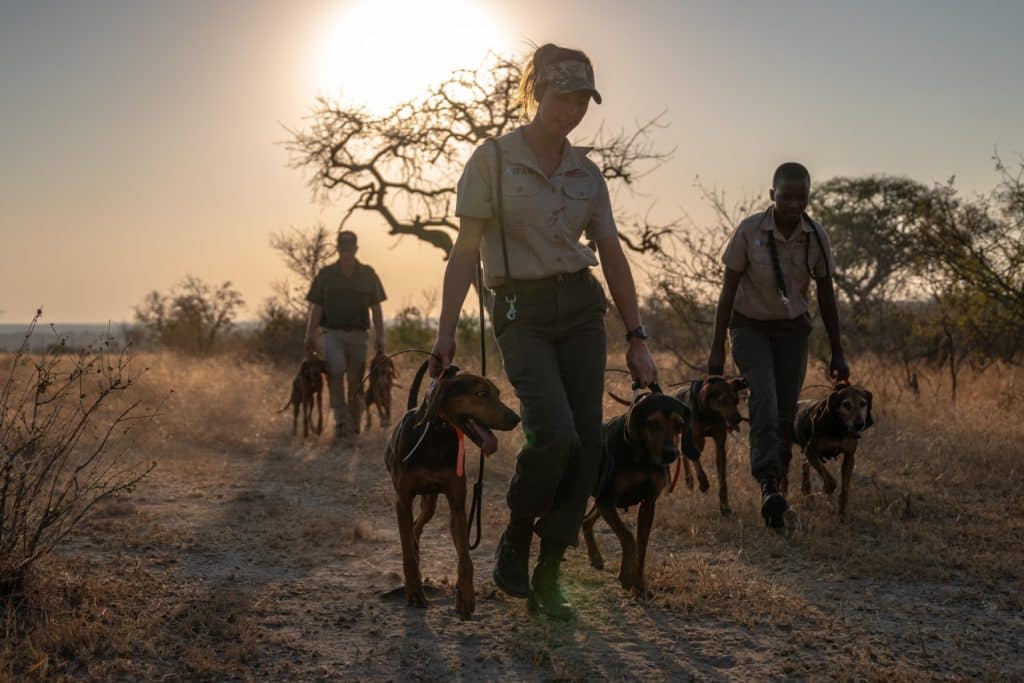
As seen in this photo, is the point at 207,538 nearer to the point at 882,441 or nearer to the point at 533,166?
the point at 533,166

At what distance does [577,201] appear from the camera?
4.05 metres

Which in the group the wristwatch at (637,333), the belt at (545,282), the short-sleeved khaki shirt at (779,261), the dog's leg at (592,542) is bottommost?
the dog's leg at (592,542)

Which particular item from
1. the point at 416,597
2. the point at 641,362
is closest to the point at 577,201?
the point at 641,362

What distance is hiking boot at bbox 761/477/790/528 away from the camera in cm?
592

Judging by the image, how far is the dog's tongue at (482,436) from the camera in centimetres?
377

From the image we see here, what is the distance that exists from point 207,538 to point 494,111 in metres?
13.3

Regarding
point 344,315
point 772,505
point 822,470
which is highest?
point 344,315

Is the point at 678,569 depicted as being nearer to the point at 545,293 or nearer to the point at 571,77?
the point at 545,293

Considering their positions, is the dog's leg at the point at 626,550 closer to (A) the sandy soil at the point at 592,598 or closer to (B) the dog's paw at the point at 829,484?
(A) the sandy soil at the point at 592,598

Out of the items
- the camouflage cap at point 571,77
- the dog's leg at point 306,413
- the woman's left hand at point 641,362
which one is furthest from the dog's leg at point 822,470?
the dog's leg at point 306,413

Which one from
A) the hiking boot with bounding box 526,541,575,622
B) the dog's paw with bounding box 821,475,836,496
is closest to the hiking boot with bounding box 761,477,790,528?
the dog's paw with bounding box 821,475,836,496

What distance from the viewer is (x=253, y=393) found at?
15266 mm

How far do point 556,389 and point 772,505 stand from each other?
2561 mm

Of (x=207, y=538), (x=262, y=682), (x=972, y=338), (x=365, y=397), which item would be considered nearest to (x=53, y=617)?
(x=262, y=682)
